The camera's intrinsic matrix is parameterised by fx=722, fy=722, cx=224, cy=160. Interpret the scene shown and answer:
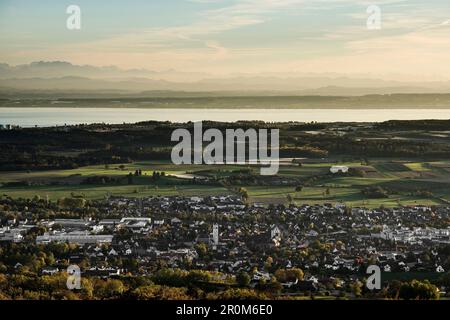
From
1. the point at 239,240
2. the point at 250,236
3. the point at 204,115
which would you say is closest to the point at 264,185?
the point at 250,236

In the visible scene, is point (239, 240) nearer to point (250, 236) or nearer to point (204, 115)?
point (250, 236)

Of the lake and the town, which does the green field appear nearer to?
the town

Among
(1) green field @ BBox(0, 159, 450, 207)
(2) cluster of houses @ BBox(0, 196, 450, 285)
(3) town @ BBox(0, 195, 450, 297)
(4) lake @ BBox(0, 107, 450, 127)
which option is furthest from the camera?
(4) lake @ BBox(0, 107, 450, 127)

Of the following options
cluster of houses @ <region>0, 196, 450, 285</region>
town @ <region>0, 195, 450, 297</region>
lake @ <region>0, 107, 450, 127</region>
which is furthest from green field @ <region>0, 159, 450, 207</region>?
lake @ <region>0, 107, 450, 127</region>

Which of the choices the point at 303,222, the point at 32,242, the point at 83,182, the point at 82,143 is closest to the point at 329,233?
the point at 303,222

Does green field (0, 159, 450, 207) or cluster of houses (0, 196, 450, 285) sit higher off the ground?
green field (0, 159, 450, 207)

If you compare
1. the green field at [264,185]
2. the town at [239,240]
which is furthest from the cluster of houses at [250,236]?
the green field at [264,185]

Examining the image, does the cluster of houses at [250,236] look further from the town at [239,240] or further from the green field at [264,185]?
the green field at [264,185]
